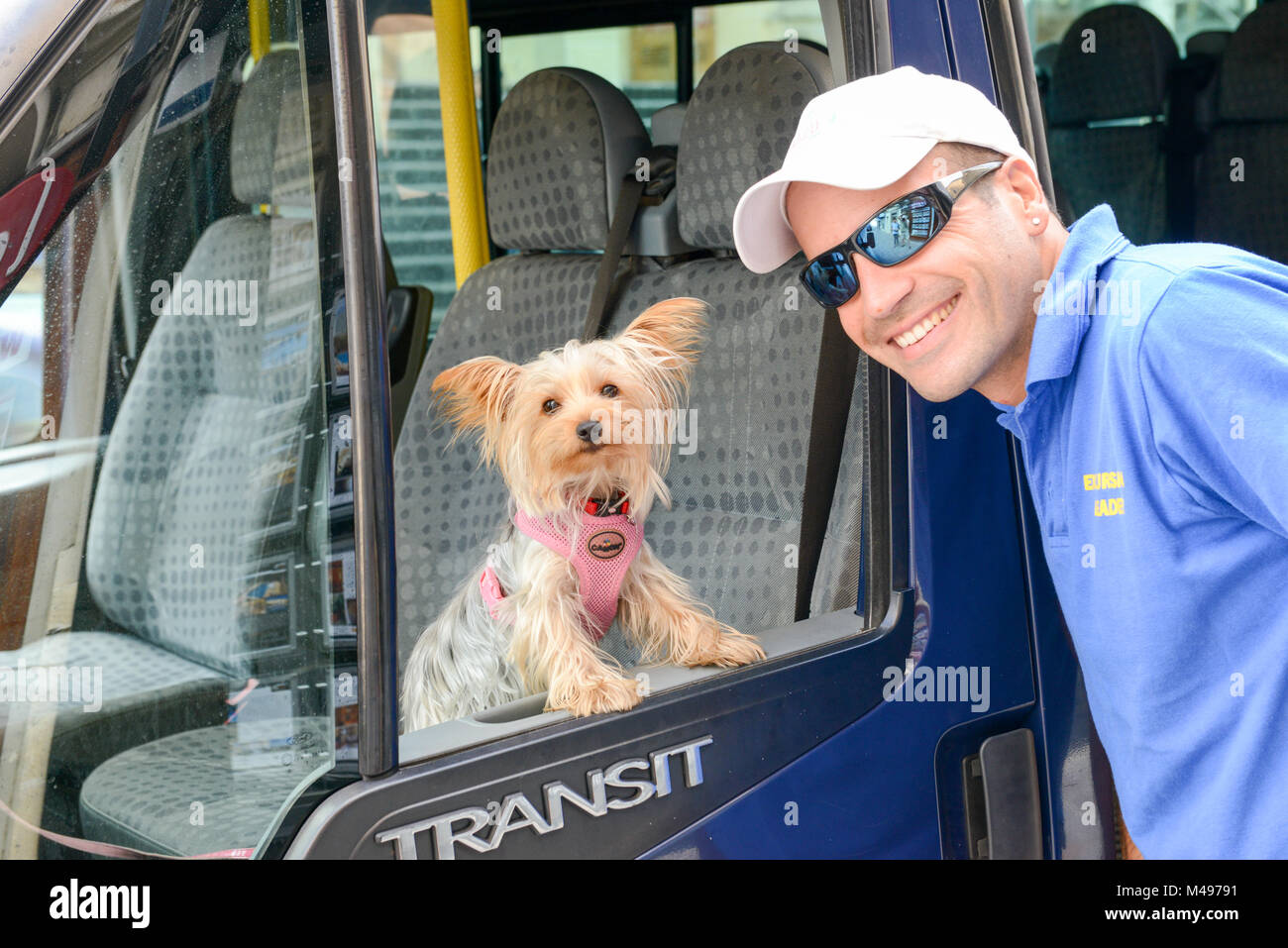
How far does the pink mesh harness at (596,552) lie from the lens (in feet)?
6.85

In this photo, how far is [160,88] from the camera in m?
1.38

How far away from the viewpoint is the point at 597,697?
5.57ft

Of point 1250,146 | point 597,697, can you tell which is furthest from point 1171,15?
point 597,697

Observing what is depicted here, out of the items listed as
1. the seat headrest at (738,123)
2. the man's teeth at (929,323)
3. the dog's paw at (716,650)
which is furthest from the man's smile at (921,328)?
the seat headrest at (738,123)

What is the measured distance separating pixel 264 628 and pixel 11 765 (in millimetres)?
305

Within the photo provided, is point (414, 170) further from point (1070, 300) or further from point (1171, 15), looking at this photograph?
point (1070, 300)

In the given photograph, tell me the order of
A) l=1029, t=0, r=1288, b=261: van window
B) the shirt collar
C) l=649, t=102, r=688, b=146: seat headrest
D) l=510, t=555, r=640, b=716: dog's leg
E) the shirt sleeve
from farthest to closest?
l=1029, t=0, r=1288, b=261: van window, l=649, t=102, r=688, b=146: seat headrest, l=510, t=555, r=640, b=716: dog's leg, the shirt collar, the shirt sleeve

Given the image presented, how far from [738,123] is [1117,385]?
1025 millimetres

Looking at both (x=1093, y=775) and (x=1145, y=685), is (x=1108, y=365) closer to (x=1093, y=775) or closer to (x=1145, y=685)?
(x=1145, y=685)

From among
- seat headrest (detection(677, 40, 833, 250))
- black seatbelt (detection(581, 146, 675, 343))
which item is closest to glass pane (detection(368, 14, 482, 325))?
black seatbelt (detection(581, 146, 675, 343))

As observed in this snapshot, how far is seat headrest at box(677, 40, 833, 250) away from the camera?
2137 millimetres

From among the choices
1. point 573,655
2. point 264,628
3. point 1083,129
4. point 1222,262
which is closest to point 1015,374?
point 1222,262

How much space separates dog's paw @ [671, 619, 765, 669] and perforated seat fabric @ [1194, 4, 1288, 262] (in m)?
3.56

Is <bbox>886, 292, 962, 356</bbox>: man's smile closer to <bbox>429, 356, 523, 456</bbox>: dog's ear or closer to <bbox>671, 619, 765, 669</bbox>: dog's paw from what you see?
<bbox>671, 619, 765, 669</bbox>: dog's paw
